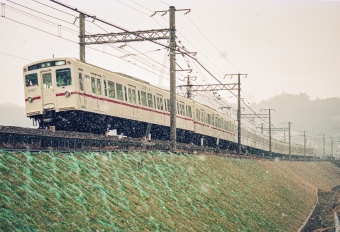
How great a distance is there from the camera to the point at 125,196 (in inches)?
475

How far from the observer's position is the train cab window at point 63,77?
1672 cm

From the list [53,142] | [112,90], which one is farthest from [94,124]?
[53,142]

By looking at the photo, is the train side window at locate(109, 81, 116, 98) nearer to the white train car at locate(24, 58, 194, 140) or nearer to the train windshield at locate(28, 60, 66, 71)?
the white train car at locate(24, 58, 194, 140)

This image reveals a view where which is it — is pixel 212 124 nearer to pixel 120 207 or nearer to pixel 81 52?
pixel 81 52

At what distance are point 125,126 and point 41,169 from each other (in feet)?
36.5

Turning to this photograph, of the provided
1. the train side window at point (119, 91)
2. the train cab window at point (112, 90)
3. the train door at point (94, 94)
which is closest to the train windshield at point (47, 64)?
the train door at point (94, 94)

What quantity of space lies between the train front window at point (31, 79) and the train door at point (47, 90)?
401 millimetres

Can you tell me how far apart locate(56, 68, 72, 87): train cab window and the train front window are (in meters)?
1.19

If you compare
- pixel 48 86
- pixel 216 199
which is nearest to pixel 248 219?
pixel 216 199

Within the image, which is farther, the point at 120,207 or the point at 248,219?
the point at 248,219

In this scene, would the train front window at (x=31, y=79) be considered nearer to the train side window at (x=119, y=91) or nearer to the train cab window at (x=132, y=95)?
the train side window at (x=119, y=91)

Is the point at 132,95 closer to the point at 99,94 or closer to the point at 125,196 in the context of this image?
the point at 99,94

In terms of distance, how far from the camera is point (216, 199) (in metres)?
18.0

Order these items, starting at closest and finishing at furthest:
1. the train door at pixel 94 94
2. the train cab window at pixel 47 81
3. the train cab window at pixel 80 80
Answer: the train cab window at pixel 80 80 < the train cab window at pixel 47 81 < the train door at pixel 94 94
